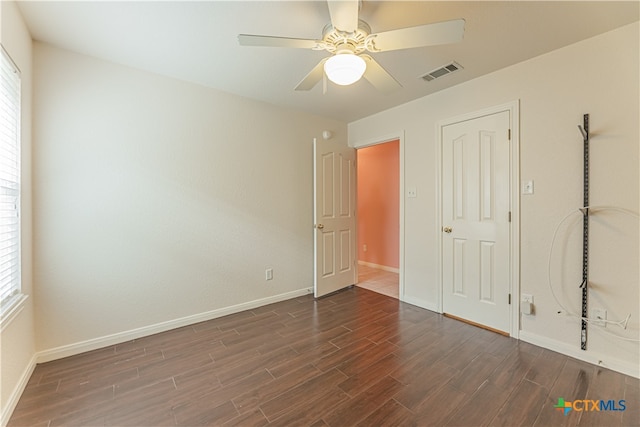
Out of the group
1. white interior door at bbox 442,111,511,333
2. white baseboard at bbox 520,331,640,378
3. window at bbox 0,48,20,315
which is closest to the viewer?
window at bbox 0,48,20,315

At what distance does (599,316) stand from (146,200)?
378cm

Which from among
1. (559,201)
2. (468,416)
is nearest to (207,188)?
(468,416)

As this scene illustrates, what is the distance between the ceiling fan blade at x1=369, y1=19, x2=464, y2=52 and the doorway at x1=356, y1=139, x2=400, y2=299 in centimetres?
302

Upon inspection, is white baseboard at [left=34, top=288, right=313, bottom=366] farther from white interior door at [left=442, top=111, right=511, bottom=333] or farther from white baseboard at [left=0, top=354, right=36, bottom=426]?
white interior door at [left=442, top=111, right=511, bottom=333]

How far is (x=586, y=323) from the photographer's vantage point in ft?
6.73

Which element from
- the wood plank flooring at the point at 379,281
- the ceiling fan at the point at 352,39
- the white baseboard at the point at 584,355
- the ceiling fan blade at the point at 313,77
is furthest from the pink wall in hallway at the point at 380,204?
the ceiling fan at the point at 352,39

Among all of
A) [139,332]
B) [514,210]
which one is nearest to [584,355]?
[514,210]

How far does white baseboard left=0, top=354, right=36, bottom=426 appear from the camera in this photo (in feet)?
4.89

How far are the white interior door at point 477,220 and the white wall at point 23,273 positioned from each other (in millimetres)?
3431

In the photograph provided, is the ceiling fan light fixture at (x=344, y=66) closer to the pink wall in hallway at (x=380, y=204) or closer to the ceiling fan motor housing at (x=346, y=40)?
the ceiling fan motor housing at (x=346, y=40)

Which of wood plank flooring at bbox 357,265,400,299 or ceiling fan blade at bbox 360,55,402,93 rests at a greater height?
ceiling fan blade at bbox 360,55,402,93

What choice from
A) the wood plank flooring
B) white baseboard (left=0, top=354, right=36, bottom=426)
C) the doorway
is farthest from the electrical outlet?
white baseboard (left=0, top=354, right=36, bottom=426)

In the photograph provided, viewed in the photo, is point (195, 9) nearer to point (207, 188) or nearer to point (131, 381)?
point (207, 188)

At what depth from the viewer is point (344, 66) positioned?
150 cm
